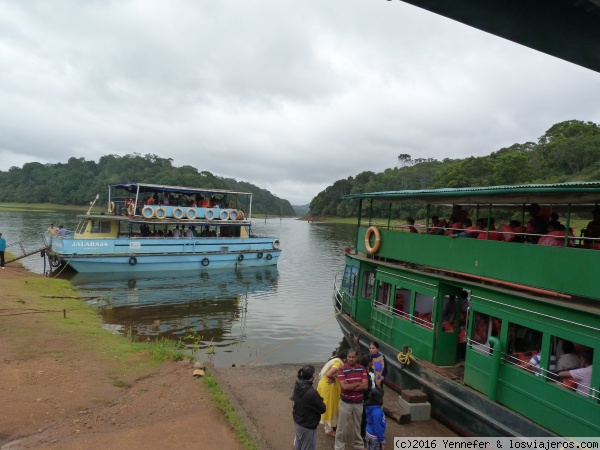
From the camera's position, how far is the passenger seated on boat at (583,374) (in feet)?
20.3

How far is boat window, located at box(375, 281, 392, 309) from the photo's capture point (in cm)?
1142

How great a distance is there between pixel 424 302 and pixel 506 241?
10.7 feet

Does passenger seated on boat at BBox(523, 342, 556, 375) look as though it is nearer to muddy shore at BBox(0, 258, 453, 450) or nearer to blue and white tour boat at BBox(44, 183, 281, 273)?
muddy shore at BBox(0, 258, 453, 450)

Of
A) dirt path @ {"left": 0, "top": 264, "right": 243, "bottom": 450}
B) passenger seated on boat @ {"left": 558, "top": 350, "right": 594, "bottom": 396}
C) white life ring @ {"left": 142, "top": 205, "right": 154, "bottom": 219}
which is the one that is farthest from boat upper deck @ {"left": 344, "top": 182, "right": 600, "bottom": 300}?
white life ring @ {"left": 142, "top": 205, "right": 154, "bottom": 219}

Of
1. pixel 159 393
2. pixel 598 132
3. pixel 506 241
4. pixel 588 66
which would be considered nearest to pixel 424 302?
pixel 506 241

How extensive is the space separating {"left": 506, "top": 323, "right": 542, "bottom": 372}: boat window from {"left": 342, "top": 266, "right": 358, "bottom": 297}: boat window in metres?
5.61

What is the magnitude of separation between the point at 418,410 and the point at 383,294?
3.64m

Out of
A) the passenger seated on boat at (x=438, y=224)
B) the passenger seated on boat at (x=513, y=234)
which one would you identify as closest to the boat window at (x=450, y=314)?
the passenger seated on boat at (x=438, y=224)

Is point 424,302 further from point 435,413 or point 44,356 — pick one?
point 44,356

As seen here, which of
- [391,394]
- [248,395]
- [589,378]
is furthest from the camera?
[391,394]

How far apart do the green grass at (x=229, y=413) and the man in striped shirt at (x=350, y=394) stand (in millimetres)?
1378

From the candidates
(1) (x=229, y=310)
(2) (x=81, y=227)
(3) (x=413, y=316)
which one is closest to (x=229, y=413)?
(3) (x=413, y=316)

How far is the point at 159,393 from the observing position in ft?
28.5

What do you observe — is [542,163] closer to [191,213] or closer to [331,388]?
[191,213]
